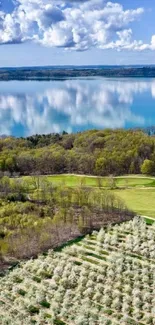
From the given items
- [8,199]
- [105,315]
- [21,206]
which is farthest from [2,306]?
[8,199]

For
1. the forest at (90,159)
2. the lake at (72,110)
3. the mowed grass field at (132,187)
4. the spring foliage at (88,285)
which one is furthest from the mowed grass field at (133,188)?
the lake at (72,110)

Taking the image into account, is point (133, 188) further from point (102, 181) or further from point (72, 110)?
point (72, 110)

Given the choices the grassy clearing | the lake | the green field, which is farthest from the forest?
the lake

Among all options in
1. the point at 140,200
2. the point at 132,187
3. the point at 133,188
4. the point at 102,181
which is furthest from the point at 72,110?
the point at 140,200

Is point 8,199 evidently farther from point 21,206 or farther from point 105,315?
point 105,315

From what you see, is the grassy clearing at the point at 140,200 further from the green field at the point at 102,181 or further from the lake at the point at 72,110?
the lake at the point at 72,110

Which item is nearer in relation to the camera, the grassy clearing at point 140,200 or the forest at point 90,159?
the grassy clearing at point 140,200
